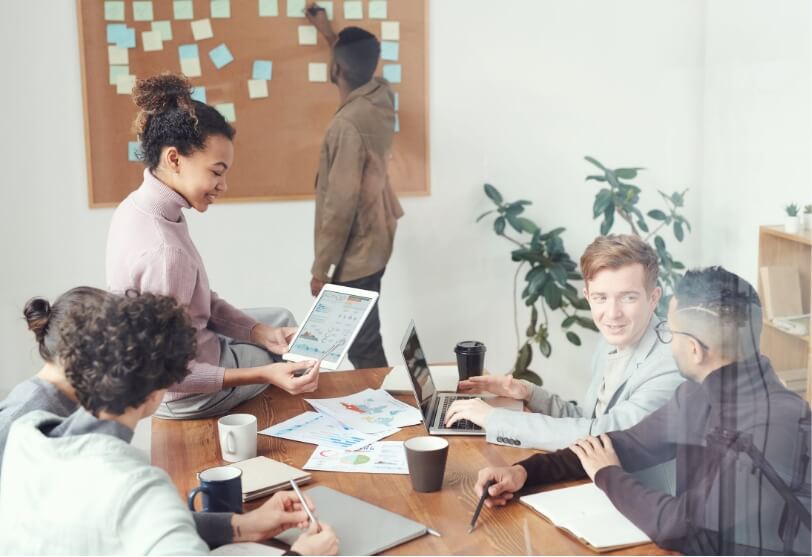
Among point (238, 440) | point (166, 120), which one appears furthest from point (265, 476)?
point (166, 120)

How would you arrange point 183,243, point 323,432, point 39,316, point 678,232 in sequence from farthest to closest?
point 678,232 → point 183,243 → point 323,432 → point 39,316

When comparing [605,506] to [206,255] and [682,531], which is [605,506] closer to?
[682,531]

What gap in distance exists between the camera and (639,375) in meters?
1.71

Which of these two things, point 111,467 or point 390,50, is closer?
point 111,467

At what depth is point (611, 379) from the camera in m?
1.82

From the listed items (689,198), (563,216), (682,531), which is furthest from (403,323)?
(682,531)

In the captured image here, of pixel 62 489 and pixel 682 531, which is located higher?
pixel 62 489

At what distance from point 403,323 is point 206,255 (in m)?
0.74

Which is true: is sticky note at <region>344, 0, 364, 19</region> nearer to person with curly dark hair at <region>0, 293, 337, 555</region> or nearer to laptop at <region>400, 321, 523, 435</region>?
laptop at <region>400, 321, 523, 435</region>

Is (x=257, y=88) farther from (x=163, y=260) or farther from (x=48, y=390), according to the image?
(x=48, y=390)

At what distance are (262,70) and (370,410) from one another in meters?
1.60

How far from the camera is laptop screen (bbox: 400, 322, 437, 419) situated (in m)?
1.73

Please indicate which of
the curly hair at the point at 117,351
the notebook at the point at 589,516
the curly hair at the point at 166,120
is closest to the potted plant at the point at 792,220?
the notebook at the point at 589,516

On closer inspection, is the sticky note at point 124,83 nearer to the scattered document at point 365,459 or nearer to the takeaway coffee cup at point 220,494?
the scattered document at point 365,459
